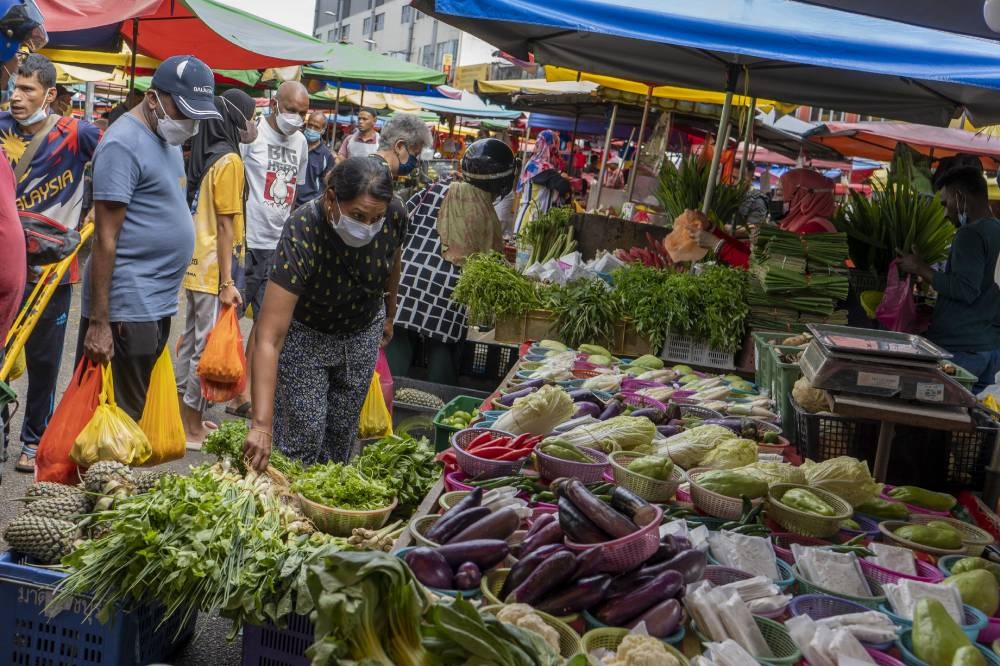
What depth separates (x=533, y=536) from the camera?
2883mm

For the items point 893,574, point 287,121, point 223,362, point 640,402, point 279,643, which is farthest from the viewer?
point 287,121

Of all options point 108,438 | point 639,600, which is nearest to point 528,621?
point 639,600

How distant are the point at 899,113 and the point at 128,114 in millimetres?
6869

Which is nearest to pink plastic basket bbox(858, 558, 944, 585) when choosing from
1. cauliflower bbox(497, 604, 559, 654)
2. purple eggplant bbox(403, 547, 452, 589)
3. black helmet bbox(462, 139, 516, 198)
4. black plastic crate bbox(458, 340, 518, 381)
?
cauliflower bbox(497, 604, 559, 654)

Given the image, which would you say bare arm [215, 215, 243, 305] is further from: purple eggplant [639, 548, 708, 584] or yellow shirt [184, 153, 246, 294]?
purple eggplant [639, 548, 708, 584]

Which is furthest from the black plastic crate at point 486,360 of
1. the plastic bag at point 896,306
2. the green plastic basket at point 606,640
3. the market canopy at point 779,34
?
the green plastic basket at point 606,640

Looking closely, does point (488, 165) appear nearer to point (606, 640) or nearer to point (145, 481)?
point (145, 481)

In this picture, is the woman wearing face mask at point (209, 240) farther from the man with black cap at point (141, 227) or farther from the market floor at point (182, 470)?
the man with black cap at point (141, 227)

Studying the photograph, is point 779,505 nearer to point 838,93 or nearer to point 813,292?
point 813,292

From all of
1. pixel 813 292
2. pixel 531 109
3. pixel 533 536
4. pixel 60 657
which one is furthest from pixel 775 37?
pixel 531 109

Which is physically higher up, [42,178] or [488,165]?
[488,165]

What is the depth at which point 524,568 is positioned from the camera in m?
2.69

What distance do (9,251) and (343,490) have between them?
1522mm

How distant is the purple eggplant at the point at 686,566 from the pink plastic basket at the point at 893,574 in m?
0.66
